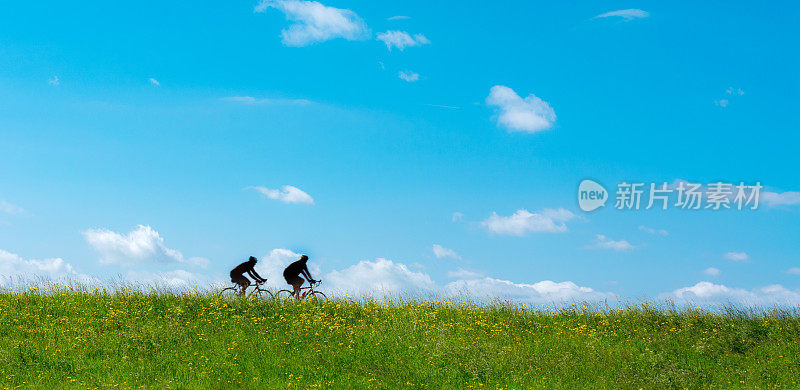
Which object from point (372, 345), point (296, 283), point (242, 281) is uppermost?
point (242, 281)

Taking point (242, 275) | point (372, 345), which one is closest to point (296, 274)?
point (242, 275)

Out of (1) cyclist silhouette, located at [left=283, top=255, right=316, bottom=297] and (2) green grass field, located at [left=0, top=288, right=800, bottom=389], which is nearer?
(2) green grass field, located at [left=0, top=288, right=800, bottom=389]

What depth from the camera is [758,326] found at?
63.4ft

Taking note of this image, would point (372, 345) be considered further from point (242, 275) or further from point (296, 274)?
point (242, 275)

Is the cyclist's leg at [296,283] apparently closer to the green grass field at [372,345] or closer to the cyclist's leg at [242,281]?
the green grass field at [372,345]

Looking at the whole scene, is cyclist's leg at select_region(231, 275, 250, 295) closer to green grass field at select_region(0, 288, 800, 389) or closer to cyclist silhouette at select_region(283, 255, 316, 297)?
green grass field at select_region(0, 288, 800, 389)

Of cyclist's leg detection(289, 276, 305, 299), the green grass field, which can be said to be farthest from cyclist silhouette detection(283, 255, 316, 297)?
the green grass field

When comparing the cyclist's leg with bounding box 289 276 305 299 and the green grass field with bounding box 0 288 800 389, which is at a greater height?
the cyclist's leg with bounding box 289 276 305 299

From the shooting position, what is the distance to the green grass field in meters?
15.2

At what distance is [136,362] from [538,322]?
41.2 feet

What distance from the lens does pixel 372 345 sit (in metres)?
17.4

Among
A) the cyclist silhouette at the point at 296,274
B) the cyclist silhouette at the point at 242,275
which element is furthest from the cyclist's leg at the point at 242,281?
the cyclist silhouette at the point at 296,274

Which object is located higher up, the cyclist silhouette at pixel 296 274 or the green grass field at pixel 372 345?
the cyclist silhouette at pixel 296 274

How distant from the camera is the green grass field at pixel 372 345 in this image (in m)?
15.2
